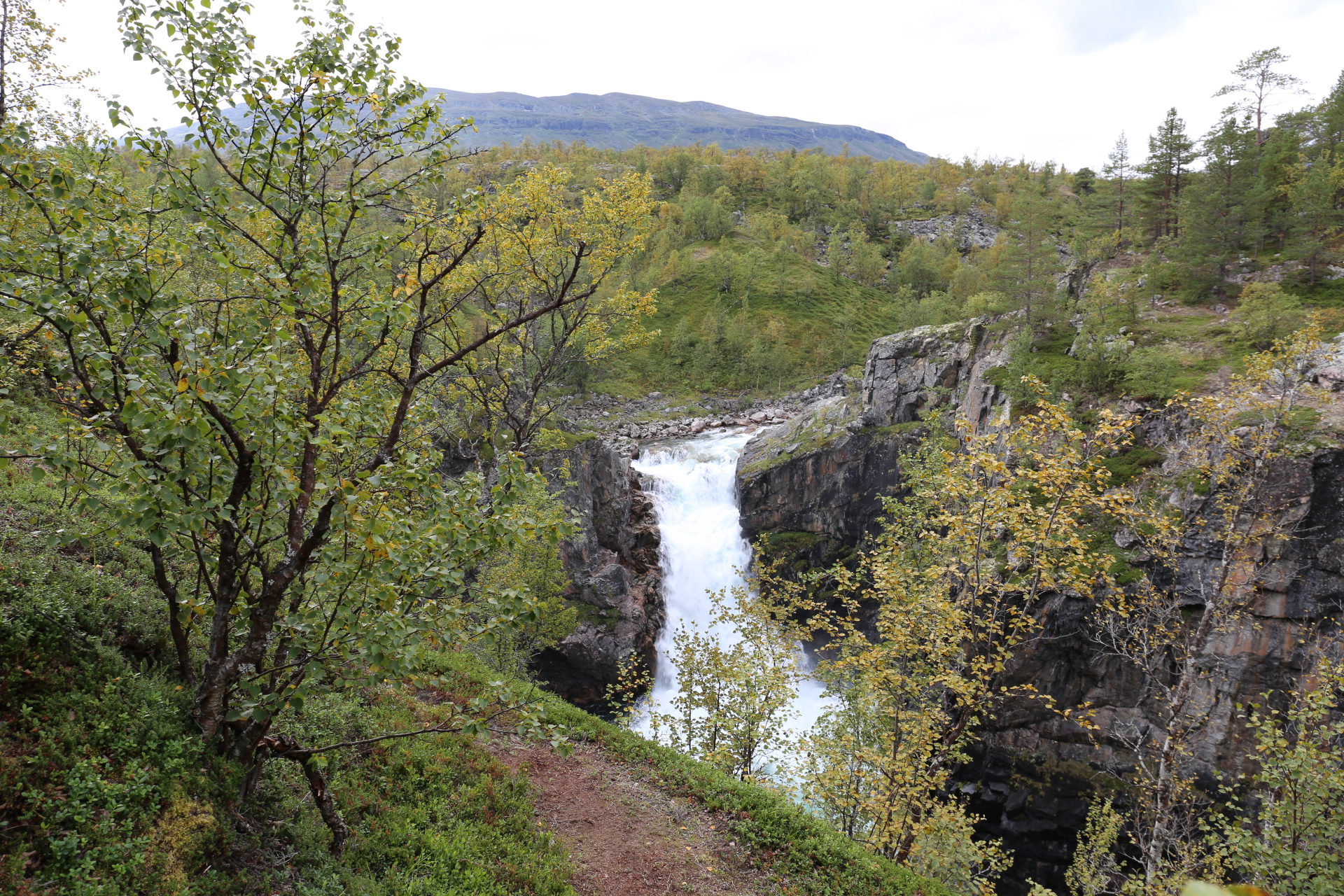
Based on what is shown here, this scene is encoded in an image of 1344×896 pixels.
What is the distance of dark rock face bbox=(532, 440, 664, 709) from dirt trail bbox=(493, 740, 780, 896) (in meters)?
14.7

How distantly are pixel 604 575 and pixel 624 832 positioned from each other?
69.7 ft

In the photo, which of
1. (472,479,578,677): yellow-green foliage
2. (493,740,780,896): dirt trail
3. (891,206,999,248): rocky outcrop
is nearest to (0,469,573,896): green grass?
(493,740,780,896): dirt trail

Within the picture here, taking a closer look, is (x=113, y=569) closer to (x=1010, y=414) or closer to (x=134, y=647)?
(x=134, y=647)

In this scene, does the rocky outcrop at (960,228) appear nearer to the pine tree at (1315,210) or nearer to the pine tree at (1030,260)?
the pine tree at (1315,210)

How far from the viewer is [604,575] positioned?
30625mm

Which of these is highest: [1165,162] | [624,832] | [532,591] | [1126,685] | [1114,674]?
[1165,162]

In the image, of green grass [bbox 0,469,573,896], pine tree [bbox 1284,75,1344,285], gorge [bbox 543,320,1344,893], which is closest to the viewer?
green grass [bbox 0,469,573,896]

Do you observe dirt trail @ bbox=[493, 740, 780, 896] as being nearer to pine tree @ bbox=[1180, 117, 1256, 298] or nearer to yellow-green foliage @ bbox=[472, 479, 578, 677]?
yellow-green foliage @ bbox=[472, 479, 578, 677]

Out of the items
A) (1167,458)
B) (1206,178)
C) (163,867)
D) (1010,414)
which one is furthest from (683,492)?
(1206,178)

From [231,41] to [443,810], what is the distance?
9466 millimetres

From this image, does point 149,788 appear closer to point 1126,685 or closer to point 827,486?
point 1126,685

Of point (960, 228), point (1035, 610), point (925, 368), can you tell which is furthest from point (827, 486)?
point (960, 228)

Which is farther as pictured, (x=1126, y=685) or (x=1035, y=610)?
(x=1035, y=610)

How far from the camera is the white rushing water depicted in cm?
3191
